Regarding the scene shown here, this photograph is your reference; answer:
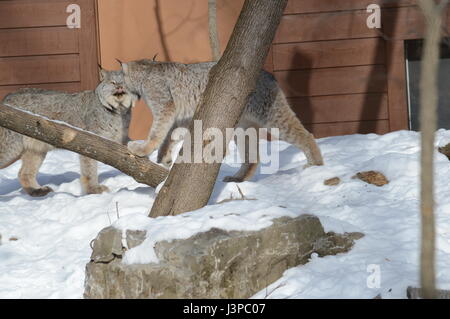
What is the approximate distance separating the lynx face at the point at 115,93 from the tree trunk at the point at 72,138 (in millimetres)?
1094

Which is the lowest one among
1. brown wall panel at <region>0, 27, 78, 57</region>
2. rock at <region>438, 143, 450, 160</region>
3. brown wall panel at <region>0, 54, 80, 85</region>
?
rock at <region>438, 143, 450, 160</region>

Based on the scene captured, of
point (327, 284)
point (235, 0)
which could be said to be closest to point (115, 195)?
point (327, 284)

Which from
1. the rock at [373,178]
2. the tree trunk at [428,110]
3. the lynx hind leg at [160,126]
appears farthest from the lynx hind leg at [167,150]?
the tree trunk at [428,110]

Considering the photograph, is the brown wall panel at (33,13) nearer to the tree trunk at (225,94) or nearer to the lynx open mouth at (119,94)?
the lynx open mouth at (119,94)

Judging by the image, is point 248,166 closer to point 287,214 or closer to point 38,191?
point 38,191

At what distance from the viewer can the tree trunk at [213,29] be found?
735 cm

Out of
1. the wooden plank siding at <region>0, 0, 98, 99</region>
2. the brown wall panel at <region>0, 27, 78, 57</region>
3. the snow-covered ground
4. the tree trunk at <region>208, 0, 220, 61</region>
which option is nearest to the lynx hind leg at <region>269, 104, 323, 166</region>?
the snow-covered ground

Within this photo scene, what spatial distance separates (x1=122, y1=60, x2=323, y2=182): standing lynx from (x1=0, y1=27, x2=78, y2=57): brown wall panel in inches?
76.2

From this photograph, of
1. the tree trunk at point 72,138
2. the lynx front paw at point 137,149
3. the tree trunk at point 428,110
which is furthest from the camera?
the lynx front paw at point 137,149

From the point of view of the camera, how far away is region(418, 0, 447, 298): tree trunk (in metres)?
2.92

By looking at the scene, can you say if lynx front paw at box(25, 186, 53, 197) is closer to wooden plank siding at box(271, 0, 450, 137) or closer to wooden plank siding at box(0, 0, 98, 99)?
wooden plank siding at box(0, 0, 98, 99)

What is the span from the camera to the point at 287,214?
163 inches

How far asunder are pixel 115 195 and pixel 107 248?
1944 mm

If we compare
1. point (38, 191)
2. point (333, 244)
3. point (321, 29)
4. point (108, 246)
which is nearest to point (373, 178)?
point (333, 244)
